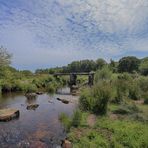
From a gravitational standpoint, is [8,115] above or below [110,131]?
below

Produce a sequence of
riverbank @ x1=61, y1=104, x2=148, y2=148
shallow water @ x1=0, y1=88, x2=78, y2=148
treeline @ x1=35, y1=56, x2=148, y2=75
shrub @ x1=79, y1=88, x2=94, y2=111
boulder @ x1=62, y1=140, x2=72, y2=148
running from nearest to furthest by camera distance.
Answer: riverbank @ x1=61, y1=104, x2=148, y2=148 < boulder @ x1=62, y1=140, x2=72, y2=148 < shallow water @ x1=0, y1=88, x2=78, y2=148 < shrub @ x1=79, y1=88, x2=94, y2=111 < treeline @ x1=35, y1=56, x2=148, y2=75

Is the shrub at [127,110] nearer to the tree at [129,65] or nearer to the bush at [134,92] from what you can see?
the bush at [134,92]

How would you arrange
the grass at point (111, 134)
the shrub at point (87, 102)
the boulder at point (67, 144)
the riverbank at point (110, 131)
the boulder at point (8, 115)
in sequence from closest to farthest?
1. the grass at point (111, 134)
2. the riverbank at point (110, 131)
3. the boulder at point (67, 144)
4. the boulder at point (8, 115)
5. the shrub at point (87, 102)

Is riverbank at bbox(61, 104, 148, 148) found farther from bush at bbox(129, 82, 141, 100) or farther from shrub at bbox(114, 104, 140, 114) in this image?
bush at bbox(129, 82, 141, 100)

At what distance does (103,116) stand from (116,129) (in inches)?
185

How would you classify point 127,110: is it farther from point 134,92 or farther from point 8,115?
point 8,115

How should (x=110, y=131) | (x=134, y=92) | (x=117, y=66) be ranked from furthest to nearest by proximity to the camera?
(x=117, y=66), (x=134, y=92), (x=110, y=131)

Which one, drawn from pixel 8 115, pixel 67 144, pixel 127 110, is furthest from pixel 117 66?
pixel 67 144

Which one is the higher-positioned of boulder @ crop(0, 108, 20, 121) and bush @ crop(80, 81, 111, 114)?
bush @ crop(80, 81, 111, 114)

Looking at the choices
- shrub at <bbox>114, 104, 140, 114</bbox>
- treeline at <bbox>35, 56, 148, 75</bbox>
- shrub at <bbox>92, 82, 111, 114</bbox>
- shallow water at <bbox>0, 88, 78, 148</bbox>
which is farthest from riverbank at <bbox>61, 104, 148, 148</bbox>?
treeline at <bbox>35, 56, 148, 75</bbox>

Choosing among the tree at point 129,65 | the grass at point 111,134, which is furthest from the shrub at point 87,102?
the tree at point 129,65

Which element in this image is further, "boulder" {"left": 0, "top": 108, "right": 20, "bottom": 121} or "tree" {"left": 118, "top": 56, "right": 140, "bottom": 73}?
"tree" {"left": 118, "top": 56, "right": 140, "bottom": 73}

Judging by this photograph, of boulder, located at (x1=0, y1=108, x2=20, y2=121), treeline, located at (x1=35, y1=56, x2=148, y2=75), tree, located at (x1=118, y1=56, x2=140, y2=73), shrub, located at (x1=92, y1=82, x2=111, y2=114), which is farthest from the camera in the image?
tree, located at (x1=118, y1=56, x2=140, y2=73)

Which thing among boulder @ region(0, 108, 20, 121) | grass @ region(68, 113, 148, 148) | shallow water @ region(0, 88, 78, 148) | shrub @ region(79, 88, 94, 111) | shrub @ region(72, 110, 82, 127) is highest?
shrub @ region(79, 88, 94, 111)
